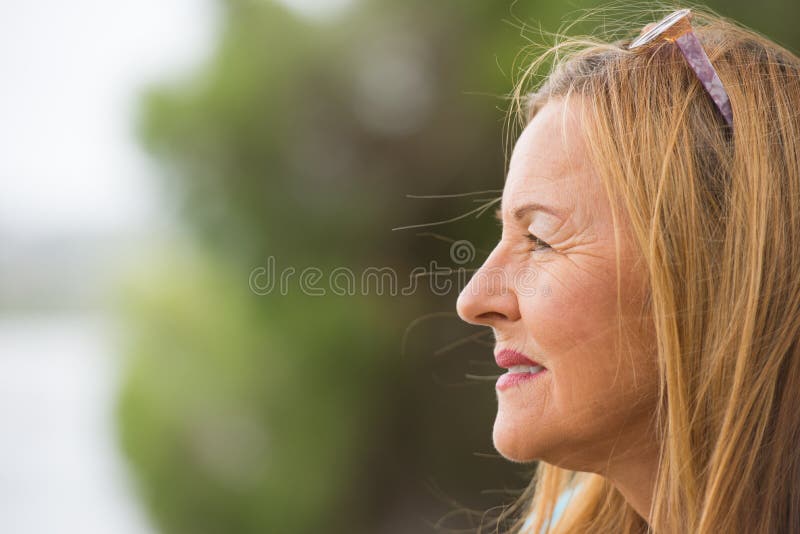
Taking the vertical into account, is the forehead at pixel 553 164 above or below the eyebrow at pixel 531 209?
above

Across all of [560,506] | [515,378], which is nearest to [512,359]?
[515,378]

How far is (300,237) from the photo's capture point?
2152 millimetres

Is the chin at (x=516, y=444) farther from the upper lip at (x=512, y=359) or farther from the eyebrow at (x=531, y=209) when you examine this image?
the eyebrow at (x=531, y=209)

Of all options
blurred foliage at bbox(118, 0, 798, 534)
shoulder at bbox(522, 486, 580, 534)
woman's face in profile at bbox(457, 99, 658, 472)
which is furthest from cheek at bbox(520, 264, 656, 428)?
blurred foliage at bbox(118, 0, 798, 534)

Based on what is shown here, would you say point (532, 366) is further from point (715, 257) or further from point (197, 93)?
point (197, 93)

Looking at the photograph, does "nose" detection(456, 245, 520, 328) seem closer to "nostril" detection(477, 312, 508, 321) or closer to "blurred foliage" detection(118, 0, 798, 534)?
"nostril" detection(477, 312, 508, 321)

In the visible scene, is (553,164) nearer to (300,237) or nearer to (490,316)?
(490,316)

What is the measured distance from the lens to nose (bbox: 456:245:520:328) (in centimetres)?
89

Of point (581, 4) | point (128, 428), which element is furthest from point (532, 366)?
point (128, 428)

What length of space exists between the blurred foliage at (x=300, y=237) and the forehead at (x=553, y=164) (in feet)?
4.02

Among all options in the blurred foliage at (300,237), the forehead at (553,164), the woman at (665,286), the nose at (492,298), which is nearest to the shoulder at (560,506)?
the woman at (665,286)

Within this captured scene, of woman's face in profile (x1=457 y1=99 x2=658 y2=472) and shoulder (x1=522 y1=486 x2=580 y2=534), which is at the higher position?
woman's face in profile (x1=457 y1=99 x2=658 y2=472)

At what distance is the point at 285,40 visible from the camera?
2182mm

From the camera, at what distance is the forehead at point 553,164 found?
0.86m
